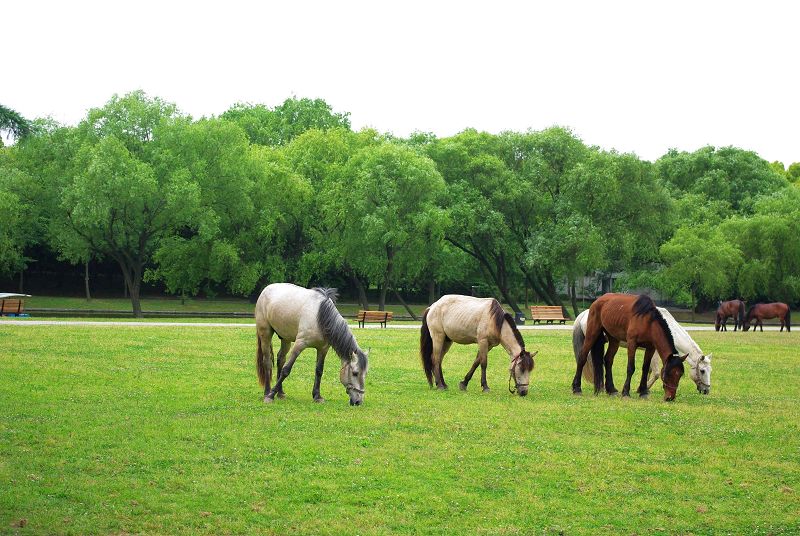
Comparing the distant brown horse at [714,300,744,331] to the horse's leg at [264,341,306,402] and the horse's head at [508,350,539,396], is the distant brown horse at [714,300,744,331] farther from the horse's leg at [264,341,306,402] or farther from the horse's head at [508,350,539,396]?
the horse's leg at [264,341,306,402]

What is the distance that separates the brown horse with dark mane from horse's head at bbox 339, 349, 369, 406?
4899 millimetres

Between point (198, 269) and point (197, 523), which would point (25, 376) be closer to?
point (197, 523)

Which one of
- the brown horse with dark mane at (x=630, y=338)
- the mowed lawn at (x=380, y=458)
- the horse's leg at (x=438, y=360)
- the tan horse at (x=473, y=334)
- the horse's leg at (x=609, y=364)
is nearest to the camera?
the mowed lawn at (x=380, y=458)

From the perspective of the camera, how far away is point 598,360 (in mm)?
17281

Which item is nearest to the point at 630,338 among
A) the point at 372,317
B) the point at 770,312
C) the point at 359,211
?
the point at 372,317

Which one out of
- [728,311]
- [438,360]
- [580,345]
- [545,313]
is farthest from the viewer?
[545,313]

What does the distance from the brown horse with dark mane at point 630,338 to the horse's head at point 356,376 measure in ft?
16.1

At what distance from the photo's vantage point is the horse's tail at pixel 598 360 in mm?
17094

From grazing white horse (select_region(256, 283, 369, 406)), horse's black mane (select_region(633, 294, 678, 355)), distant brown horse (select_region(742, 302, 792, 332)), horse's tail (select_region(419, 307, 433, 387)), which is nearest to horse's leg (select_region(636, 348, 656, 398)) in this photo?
horse's black mane (select_region(633, 294, 678, 355))

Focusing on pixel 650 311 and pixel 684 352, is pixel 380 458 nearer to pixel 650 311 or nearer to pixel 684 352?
pixel 650 311

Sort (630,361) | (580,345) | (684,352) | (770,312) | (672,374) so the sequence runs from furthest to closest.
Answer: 1. (770,312)
2. (580,345)
3. (684,352)
4. (630,361)
5. (672,374)

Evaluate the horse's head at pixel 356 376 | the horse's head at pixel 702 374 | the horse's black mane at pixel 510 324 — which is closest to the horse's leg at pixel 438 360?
the horse's black mane at pixel 510 324

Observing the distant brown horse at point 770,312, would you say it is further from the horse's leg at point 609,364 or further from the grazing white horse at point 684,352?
the horse's leg at point 609,364

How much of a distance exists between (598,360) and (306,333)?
6.19 metres
